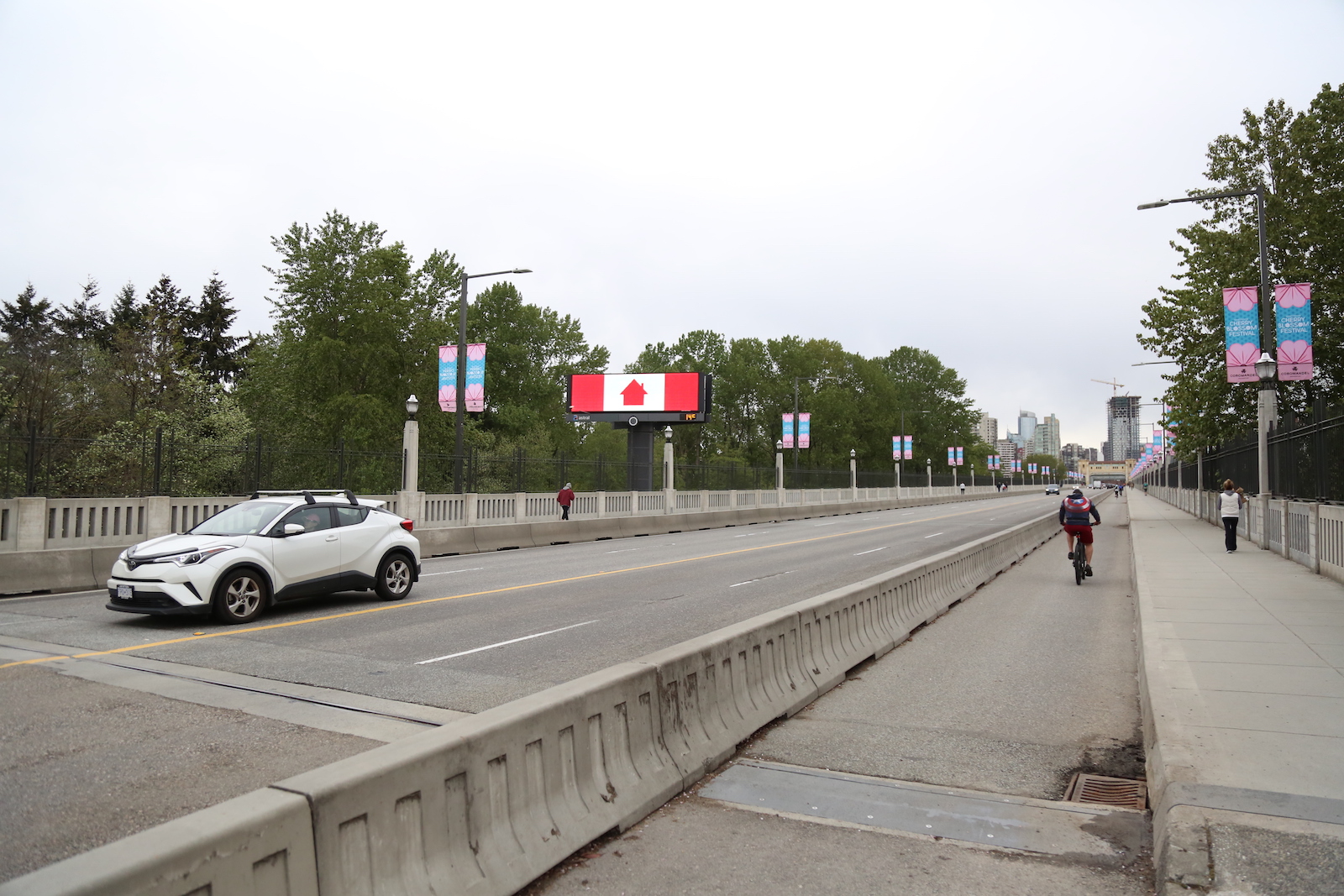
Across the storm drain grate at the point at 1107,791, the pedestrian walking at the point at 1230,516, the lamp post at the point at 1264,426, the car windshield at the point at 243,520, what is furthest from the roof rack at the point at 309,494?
the pedestrian walking at the point at 1230,516

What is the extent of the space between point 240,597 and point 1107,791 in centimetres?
964

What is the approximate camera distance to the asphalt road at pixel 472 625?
856 cm

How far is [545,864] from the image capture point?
4172 millimetres

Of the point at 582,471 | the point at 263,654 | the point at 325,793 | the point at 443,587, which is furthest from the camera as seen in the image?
the point at 582,471

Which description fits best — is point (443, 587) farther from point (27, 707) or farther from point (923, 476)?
point (923, 476)

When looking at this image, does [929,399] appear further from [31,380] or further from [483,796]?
[483,796]

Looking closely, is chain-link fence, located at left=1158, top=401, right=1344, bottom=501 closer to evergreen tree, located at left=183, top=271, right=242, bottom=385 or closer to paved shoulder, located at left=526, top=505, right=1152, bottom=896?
paved shoulder, located at left=526, top=505, right=1152, bottom=896

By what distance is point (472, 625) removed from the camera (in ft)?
37.7

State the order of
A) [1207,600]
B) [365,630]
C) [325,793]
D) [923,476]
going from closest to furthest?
[325,793] → [365,630] → [1207,600] → [923,476]

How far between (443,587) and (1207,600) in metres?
11.7

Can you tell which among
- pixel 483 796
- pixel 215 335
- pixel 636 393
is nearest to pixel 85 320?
pixel 215 335

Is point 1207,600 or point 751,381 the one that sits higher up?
point 751,381

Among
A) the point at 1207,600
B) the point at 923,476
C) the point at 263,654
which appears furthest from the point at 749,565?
the point at 923,476

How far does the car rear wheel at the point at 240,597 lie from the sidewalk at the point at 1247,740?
9773mm
